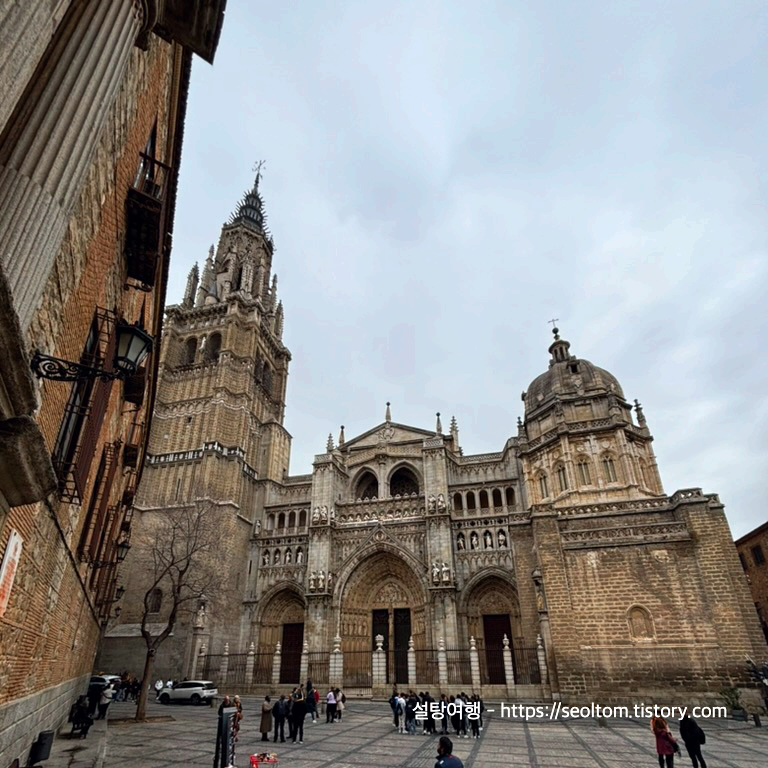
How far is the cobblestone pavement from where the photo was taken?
31.1 feet

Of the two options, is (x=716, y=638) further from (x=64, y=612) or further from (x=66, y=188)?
(x=66, y=188)

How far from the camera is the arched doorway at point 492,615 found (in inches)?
991

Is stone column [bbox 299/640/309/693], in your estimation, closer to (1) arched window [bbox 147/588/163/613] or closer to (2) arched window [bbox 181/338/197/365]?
(1) arched window [bbox 147/588/163/613]

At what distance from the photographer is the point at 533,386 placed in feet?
110

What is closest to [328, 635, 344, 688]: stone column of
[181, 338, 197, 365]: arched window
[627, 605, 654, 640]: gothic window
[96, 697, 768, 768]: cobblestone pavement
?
[96, 697, 768, 768]: cobblestone pavement

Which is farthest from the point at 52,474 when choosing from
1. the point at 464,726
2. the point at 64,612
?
the point at 464,726

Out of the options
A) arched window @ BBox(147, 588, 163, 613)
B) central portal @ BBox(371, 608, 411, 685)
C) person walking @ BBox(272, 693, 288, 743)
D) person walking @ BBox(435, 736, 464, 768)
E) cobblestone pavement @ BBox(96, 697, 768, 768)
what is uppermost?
arched window @ BBox(147, 588, 163, 613)

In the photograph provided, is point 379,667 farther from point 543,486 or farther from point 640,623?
point 543,486

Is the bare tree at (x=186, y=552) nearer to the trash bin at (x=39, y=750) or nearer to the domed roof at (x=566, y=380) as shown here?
the trash bin at (x=39, y=750)

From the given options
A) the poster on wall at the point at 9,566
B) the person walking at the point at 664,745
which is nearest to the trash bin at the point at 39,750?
the poster on wall at the point at 9,566

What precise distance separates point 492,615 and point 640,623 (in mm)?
8760

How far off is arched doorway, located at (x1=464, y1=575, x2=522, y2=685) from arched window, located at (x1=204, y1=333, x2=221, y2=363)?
Result: 79.5 feet

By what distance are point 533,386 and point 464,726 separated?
23.8 metres

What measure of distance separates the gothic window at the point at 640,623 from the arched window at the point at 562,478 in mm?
8479
